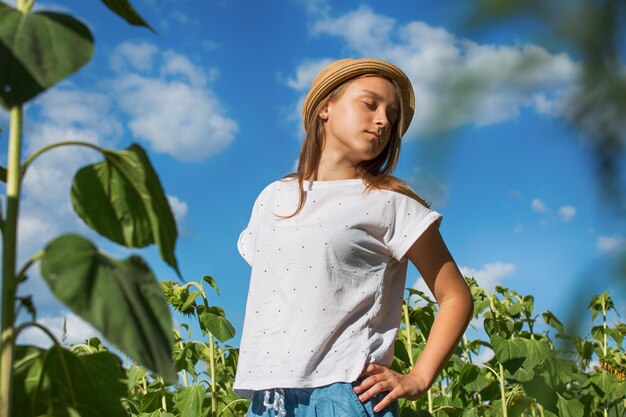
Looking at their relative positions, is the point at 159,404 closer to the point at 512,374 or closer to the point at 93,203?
the point at 512,374

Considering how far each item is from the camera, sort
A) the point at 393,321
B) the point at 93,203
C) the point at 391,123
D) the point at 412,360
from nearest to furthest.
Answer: the point at 93,203
the point at 393,321
the point at 391,123
the point at 412,360

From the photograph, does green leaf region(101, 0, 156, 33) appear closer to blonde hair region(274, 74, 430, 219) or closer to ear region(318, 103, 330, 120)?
blonde hair region(274, 74, 430, 219)

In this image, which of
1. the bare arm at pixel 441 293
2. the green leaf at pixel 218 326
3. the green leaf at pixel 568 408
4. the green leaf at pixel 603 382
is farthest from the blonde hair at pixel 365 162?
the green leaf at pixel 603 382

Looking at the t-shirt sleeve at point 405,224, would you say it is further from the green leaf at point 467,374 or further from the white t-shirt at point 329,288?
the green leaf at point 467,374

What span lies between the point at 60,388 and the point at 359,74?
3.84ft

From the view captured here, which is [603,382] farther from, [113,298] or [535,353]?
[113,298]

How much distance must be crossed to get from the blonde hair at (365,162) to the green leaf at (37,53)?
0.98 m

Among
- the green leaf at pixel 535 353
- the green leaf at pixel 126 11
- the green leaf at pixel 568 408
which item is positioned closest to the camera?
the green leaf at pixel 126 11

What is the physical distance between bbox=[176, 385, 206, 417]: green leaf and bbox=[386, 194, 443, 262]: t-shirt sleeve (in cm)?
100

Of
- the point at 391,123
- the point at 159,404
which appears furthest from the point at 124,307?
the point at 159,404

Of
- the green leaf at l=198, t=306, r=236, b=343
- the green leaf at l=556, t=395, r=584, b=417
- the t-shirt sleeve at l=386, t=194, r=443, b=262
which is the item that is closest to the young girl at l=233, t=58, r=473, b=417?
the t-shirt sleeve at l=386, t=194, r=443, b=262

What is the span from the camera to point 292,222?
1.75 m

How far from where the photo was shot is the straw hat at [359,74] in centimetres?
188

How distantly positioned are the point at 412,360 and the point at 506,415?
0.40m
